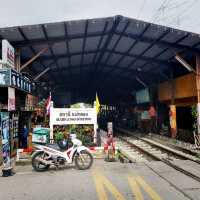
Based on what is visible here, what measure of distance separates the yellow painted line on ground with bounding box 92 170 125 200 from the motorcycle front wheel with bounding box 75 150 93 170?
78cm

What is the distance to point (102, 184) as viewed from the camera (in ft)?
29.2

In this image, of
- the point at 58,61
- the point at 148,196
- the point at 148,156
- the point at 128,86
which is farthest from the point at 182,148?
the point at 128,86

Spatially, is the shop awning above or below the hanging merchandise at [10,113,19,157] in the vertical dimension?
above

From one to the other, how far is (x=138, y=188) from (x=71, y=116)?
7.62 meters

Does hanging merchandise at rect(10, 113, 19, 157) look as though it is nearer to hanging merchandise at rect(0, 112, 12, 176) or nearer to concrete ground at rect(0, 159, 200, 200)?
hanging merchandise at rect(0, 112, 12, 176)

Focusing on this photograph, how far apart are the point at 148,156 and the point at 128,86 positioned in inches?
829

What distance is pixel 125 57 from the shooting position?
23203 millimetres

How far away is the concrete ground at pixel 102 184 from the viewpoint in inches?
308

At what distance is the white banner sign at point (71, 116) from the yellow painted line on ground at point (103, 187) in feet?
17.5

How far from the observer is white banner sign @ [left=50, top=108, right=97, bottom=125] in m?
15.3

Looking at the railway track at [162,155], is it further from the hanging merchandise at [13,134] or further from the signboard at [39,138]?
the hanging merchandise at [13,134]

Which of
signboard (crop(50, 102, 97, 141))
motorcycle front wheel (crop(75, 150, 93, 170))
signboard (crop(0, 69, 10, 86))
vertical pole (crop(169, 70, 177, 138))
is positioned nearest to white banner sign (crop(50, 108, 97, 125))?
signboard (crop(50, 102, 97, 141))

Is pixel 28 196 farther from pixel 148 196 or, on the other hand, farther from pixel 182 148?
pixel 182 148

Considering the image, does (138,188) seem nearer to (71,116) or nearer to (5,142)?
(5,142)
